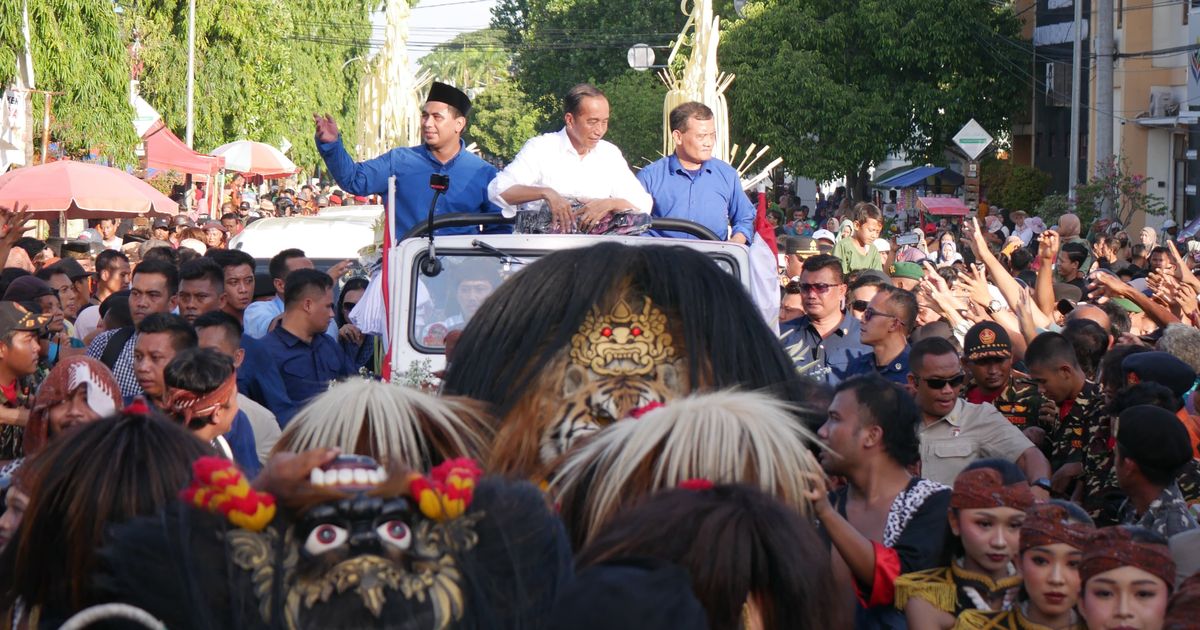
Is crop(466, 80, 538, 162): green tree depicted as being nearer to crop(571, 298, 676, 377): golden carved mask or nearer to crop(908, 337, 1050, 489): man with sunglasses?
crop(908, 337, 1050, 489): man with sunglasses

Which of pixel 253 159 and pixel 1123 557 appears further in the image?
pixel 253 159

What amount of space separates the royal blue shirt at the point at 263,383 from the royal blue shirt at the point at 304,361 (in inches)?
8.9

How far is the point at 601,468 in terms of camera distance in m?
3.25

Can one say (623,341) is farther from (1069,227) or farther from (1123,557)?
(1069,227)

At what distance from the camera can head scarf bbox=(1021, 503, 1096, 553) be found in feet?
13.6

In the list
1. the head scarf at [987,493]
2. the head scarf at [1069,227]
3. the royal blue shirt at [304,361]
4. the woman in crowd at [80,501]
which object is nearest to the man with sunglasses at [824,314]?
the royal blue shirt at [304,361]

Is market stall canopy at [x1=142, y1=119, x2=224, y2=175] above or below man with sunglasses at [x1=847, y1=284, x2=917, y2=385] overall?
above

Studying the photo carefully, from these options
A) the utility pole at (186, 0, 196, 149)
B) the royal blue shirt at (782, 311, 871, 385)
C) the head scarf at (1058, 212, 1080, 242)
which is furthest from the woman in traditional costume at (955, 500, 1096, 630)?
the utility pole at (186, 0, 196, 149)

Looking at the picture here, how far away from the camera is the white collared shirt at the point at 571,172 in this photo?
22.9 ft

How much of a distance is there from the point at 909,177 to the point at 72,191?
30.6 m

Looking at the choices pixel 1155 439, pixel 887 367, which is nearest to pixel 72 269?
pixel 887 367

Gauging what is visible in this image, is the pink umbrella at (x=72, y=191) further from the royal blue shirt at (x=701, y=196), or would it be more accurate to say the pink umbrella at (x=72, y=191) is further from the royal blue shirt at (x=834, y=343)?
the royal blue shirt at (x=701, y=196)

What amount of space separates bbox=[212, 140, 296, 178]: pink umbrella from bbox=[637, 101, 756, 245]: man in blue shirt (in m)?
29.0

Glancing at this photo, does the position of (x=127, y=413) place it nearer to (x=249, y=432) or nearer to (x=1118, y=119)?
(x=249, y=432)
